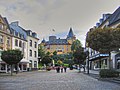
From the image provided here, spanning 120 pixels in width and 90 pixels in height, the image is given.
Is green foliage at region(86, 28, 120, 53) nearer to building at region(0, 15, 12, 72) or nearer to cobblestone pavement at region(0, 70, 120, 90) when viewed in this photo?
cobblestone pavement at region(0, 70, 120, 90)

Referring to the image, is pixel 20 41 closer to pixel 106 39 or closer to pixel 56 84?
pixel 106 39

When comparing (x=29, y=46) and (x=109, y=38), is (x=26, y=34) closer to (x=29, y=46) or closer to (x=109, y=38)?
(x=29, y=46)

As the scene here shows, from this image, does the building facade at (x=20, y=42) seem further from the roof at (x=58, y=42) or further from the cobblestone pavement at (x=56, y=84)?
the roof at (x=58, y=42)

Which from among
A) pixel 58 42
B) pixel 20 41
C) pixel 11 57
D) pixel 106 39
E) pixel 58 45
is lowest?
pixel 11 57

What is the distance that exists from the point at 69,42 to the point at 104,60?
429 ft

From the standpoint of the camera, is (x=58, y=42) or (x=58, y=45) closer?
(x=58, y=45)

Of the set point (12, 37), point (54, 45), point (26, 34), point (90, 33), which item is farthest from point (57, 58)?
point (90, 33)

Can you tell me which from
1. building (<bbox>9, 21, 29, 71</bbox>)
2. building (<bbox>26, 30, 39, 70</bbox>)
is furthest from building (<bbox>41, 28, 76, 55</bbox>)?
building (<bbox>9, 21, 29, 71</bbox>)

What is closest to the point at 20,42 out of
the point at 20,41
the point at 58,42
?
the point at 20,41

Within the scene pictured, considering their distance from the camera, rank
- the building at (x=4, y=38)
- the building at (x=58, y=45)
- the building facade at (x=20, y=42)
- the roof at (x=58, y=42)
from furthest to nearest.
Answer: the roof at (x=58, y=42) < the building at (x=58, y=45) < the building facade at (x=20, y=42) < the building at (x=4, y=38)

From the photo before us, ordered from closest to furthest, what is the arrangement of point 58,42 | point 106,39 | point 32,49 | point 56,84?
point 56,84, point 106,39, point 32,49, point 58,42

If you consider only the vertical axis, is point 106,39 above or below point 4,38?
below

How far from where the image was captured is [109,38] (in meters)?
24.7

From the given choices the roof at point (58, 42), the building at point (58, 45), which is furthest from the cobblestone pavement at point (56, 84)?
the roof at point (58, 42)
